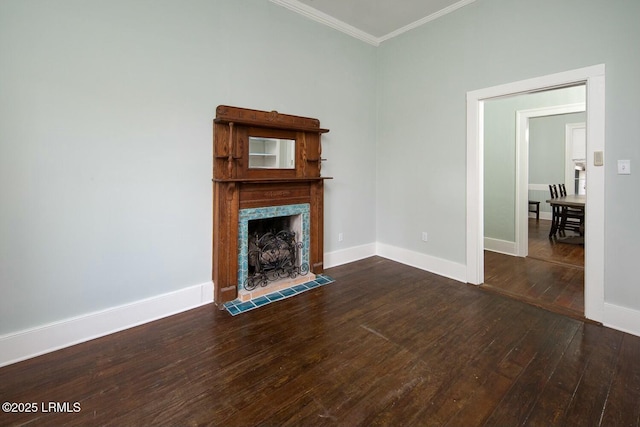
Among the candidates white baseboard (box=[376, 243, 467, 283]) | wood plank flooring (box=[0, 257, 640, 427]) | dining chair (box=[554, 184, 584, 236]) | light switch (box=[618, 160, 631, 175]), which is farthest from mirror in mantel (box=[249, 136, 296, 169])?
dining chair (box=[554, 184, 584, 236])

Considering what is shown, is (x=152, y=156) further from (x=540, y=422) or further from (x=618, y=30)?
(x=618, y=30)

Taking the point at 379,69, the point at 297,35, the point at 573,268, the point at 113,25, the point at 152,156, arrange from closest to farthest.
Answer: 1. the point at 113,25
2. the point at 152,156
3. the point at 297,35
4. the point at 573,268
5. the point at 379,69

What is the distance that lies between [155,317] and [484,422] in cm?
248

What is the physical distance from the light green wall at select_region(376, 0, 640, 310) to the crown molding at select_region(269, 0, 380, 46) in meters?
0.30

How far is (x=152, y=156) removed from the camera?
250 centimetres

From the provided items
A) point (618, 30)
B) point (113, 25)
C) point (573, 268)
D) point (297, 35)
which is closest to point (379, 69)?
point (297, 35)

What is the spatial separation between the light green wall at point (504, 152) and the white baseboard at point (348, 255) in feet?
6.74

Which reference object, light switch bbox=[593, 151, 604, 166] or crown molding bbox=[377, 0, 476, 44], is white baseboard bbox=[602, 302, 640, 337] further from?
crown molding bbox=[377, 0, 476, 44]

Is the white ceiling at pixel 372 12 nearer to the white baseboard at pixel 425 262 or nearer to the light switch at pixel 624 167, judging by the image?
the light switch at pixel 624 167

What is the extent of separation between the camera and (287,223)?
3525mm

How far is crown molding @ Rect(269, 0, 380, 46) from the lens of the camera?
10.7ft

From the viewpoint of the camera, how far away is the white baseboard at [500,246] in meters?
4.50

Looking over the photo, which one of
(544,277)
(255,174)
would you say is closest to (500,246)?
(544,277)

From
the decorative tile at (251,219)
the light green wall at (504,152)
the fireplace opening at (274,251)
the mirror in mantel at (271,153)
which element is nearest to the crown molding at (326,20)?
the mirror in mantel at (271,153)
